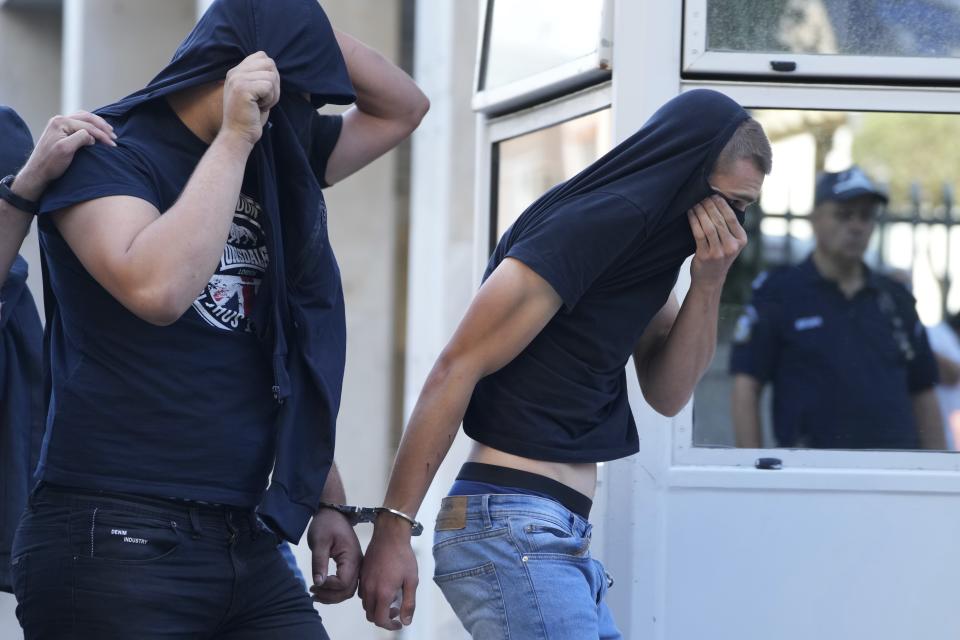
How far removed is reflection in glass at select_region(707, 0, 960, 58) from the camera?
10.6 ft

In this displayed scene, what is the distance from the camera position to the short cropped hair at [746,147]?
2.41 meters

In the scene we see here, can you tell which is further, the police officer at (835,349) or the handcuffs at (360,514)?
the police officer at (835,349)

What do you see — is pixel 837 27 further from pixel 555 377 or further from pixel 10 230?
pixel 10 230

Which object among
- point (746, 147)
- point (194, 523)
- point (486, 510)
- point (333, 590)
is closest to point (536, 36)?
point (746, 147)

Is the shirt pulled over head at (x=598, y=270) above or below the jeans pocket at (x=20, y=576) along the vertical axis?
above

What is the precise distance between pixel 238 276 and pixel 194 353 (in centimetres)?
18

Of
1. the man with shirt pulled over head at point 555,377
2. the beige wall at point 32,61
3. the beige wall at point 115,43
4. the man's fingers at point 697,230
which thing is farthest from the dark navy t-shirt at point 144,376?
the beige wall at point 32,61

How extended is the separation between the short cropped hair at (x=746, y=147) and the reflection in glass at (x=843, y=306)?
1029 mm

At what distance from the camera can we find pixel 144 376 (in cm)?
202

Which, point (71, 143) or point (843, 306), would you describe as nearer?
point (71, 143)

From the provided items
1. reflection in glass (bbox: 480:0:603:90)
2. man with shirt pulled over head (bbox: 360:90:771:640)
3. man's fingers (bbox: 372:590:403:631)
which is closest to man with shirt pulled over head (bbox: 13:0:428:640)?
man's fingers (bbox: 372:590:403:631)

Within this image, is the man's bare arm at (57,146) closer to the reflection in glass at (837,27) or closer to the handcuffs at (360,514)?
the handcuffs at (360,514)

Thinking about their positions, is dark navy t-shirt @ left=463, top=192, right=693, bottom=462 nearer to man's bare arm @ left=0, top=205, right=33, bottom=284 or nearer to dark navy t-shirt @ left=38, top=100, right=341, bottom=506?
dark navy t-shirt @ left=38, top=100, right=341, bottom=506

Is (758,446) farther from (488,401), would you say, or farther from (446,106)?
(446,106)
